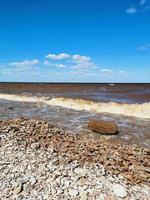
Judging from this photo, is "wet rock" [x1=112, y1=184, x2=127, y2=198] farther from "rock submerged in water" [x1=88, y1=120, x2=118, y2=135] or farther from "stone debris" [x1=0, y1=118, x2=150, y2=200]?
"rock submerged in water" [x1=88, y1=120, x2=118, y2=135]

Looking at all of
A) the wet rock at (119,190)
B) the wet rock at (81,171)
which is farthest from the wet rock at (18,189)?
the wet rock at (119,190)

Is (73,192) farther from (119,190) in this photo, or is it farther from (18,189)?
(18,189)

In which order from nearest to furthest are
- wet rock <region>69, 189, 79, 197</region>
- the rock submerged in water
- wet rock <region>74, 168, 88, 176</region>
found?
wet rock <region>69, 189, 79, 197</region> → wet rock <region>74, 168, 88, 176</region> → the rock submerged in water

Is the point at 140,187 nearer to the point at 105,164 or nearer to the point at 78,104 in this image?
the point at 105,164

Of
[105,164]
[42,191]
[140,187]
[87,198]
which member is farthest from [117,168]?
[42,191]

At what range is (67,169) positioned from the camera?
286 inches

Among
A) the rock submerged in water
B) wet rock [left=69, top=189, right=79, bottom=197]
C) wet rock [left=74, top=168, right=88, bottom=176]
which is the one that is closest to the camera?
wet rock [left=69, top=189, right=79, bottom=197]

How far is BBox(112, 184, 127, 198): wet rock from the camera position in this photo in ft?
20.4

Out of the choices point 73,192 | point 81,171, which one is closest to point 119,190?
point 73,192

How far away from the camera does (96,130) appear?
13992 millimetres

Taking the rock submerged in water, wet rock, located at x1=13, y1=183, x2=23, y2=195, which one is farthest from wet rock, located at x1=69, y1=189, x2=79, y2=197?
the rock submerged in water

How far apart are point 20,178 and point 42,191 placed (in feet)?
2.63

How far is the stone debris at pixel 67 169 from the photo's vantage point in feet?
20.4

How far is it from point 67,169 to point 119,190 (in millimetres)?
1540
